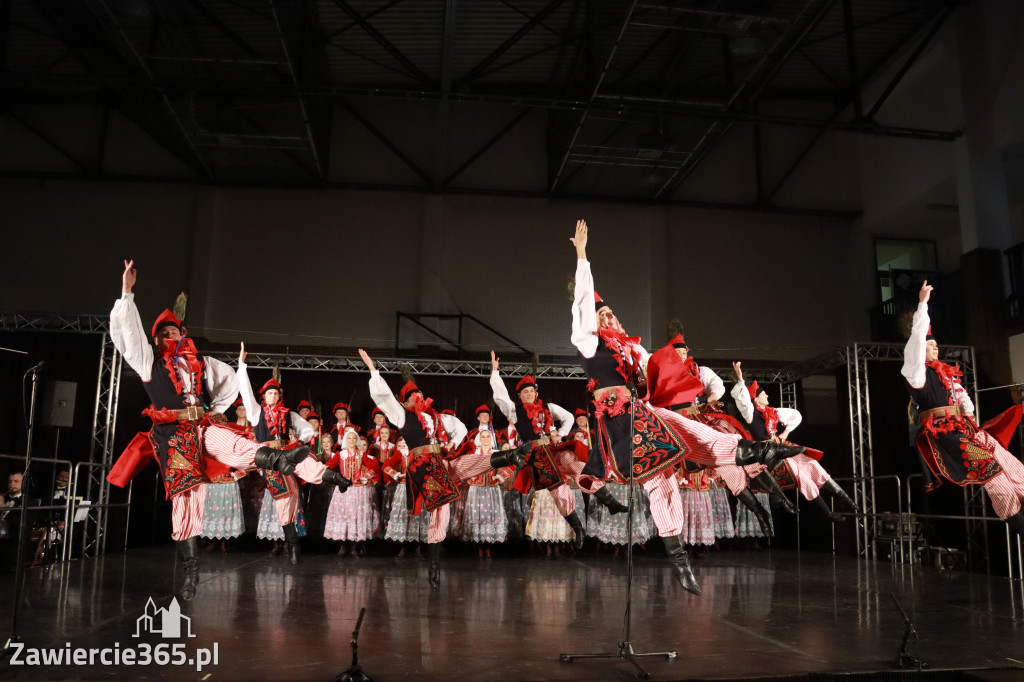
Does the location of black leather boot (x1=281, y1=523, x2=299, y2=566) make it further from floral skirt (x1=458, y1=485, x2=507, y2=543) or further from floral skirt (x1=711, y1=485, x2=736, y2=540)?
floral skirt (x1=711, y1=485, x2=736, y2=540)

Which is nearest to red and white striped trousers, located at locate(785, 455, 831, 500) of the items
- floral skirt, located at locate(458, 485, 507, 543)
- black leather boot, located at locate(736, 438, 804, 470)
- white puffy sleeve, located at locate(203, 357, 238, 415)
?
black leather boot, located at locate(736, 438, 804, 470)

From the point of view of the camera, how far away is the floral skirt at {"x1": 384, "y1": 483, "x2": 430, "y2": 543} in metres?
7.65

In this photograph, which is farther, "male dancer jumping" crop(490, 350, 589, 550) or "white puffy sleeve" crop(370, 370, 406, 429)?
"male dancer jumping" crop(490, 350, 589, 550)

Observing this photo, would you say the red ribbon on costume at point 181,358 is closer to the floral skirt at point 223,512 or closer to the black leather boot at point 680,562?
the black leather boot at point 680,562

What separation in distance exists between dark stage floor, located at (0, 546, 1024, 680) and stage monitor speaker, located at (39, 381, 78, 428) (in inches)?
46.7

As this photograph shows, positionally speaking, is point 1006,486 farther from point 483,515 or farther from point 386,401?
point 483,515

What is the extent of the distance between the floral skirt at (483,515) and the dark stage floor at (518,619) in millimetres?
1458

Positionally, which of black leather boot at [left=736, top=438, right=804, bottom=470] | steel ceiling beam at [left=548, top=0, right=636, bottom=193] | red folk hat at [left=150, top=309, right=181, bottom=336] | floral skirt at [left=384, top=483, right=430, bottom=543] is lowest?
floral skirt at [left=384, top=483, right=430, bottom=543]

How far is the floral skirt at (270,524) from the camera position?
7844 mm

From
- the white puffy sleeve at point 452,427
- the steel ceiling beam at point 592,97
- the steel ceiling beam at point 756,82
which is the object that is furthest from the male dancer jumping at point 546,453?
the steel ceiling beam at point 756,82

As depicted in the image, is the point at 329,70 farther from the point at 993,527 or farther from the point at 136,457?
the point at 993,527

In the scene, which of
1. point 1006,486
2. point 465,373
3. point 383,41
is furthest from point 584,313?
point 383,41

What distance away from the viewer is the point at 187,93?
8.01m

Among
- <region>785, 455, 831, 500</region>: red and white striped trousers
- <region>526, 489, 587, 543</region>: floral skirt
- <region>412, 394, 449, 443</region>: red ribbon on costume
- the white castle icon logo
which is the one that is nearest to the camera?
the white castle icon logo
